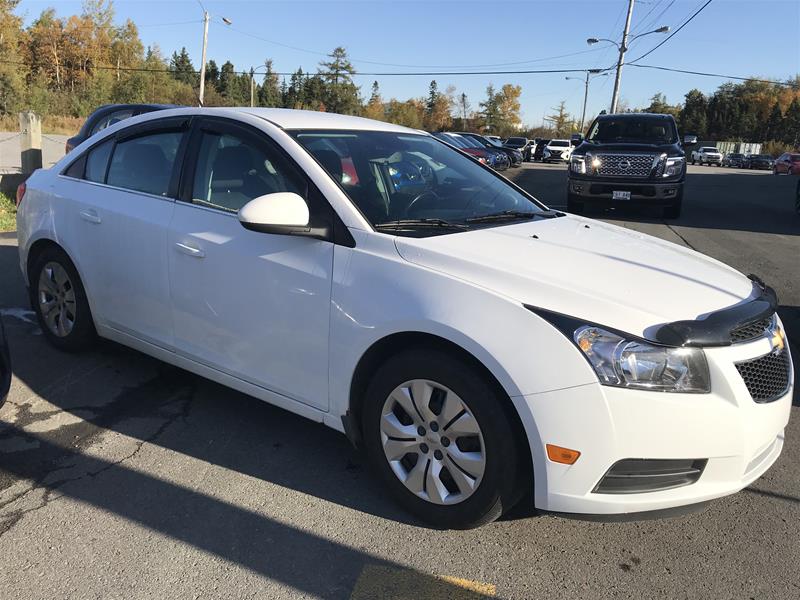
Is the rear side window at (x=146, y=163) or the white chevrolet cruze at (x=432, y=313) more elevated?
the rear side window at (x=146, y=163)

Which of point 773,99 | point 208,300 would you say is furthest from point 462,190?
point 773,99

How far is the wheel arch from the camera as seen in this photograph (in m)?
2.42

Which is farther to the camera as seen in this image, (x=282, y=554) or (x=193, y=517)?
(x=193, y=517)

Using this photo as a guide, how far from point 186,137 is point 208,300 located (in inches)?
39.6

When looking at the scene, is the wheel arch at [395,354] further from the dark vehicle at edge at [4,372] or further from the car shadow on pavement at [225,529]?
the dark vehicle at edge at [4,372]

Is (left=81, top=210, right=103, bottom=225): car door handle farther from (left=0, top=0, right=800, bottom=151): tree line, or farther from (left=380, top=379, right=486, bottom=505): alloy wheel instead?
(left=0, top=0, right=800, bottom=151): tree line

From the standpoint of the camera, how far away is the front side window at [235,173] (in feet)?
10.6

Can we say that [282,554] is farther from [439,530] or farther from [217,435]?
[217,435]

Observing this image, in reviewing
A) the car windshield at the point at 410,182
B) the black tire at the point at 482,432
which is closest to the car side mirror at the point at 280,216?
the car windshield at the point at 410,182

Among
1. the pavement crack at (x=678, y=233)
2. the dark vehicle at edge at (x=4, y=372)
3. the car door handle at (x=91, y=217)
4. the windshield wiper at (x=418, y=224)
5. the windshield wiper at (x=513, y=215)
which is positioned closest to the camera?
the windshield wiper at (x=418, y=224)

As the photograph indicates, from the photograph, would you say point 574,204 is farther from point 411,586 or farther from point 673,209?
point 411,586

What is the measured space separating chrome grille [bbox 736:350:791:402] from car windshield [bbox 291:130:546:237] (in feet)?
4.42

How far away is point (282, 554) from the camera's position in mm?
2529

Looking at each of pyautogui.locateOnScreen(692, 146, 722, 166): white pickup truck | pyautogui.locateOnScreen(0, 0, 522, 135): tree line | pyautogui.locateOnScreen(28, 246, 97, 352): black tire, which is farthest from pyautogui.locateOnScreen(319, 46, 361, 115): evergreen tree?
pyautogui.locateOnScreen(28, 246, 97, 352): black tire
